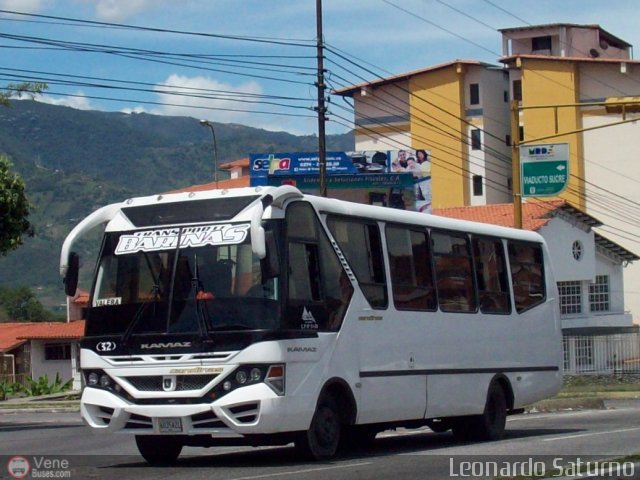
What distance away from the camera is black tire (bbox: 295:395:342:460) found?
13266 mm

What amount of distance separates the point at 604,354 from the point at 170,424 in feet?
120

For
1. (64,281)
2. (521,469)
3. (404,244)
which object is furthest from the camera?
(404,244)

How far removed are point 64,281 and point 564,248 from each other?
147 ft

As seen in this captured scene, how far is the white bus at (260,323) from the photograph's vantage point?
42.0ft

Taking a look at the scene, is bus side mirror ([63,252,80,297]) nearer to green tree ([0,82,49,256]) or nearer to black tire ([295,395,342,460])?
black tire ([295,395,342,460])

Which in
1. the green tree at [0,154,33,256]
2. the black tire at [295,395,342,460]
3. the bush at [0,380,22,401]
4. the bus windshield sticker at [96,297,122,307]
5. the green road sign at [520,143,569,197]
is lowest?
the bush at [0,380,22,401]

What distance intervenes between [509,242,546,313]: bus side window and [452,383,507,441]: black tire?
5.18 ft

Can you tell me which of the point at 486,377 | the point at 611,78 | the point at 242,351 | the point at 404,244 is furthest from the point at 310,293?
the point at 611,78

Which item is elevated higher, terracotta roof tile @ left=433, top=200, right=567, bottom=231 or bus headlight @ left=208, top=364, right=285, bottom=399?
terracotta roof tile @ left=433, top=200, right=567, bottom=231

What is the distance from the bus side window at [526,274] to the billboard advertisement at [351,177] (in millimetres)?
35081

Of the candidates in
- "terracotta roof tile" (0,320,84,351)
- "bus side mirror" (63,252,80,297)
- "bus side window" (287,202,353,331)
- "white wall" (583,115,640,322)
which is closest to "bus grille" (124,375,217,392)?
"bus side window" (287,202,353,331)

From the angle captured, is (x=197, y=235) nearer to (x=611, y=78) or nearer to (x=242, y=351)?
(x=242, y=351)

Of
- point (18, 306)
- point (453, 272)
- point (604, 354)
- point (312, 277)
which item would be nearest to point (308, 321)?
point (312, 277)

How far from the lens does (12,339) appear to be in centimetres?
7900
